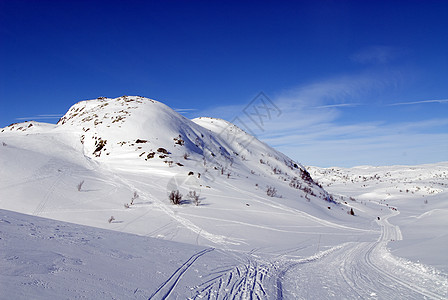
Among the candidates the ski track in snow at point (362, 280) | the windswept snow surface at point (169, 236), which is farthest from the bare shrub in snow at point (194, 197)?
the ski track in snow at point (362, 280)

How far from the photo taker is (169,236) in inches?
267

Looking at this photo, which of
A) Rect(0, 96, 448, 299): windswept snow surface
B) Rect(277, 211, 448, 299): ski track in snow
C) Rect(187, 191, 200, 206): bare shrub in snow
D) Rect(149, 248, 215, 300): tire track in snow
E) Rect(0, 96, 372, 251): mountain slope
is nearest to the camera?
Rect(149, 248, 215, 300): tire track in snow

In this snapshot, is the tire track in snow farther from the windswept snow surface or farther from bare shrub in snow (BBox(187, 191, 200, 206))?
bare shrub in snow (BBox(187, 191, 200, 206))

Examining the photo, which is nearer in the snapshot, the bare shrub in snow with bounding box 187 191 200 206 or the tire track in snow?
the tire track in snow

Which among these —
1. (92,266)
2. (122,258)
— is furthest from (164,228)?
(92,266)

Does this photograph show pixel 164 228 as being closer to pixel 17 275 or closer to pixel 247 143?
pixel 17 275

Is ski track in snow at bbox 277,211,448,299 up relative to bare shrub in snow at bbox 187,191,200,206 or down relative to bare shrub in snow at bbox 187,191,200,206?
down

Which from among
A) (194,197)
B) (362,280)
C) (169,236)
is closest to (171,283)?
(362,280)

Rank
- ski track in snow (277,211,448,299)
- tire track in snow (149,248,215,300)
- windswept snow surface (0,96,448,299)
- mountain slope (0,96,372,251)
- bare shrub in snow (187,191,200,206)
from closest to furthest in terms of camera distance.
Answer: tire track in snow (149,248,215,300) < windswept snow surface (0,96,448,299) < ski track in snow (277,211,448,299) < mountain slope (0,96,372,251) < bare shrub in snow (187,191,200,206)

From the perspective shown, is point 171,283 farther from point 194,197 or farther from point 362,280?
point 194,197

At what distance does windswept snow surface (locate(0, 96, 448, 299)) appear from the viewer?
3.17 metres

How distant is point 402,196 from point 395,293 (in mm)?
33025

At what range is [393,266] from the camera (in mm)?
4758

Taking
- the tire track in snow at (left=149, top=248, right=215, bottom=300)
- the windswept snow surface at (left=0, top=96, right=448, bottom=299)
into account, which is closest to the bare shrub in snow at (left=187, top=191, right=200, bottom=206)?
the windswept snow surface at (left=0, top=96, right=448, bottom=299)
